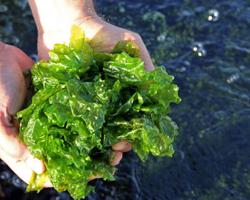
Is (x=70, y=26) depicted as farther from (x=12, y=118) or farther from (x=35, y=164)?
(x=35, y=164)

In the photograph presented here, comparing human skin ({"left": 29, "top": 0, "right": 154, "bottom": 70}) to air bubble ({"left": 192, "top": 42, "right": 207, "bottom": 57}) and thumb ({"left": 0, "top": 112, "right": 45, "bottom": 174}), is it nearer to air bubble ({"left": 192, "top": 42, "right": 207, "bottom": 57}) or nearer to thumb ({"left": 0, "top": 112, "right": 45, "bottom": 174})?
thumb ({"left": 0, "top": 112, "right": 45, "bottom": 174})

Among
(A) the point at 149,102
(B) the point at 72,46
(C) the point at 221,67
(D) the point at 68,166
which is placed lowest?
(C) the point at 221,67

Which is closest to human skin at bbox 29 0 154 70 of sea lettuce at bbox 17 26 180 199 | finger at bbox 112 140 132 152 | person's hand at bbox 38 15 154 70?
person's hand at bbox 38 15 154 70

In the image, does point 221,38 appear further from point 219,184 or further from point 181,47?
point 219,184

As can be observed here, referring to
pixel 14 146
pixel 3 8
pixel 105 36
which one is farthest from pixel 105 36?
pixel 3 8

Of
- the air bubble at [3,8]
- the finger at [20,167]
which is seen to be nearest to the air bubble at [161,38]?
the air bubble at [3,8]

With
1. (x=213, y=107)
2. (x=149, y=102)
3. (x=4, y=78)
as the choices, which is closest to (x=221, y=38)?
(x=213, y=107)

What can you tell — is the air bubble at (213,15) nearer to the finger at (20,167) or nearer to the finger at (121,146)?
the finger at (121,146)
